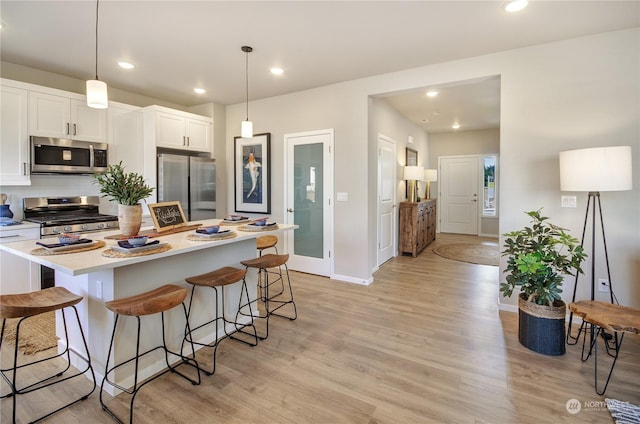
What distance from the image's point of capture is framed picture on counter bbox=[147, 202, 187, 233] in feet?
8.02

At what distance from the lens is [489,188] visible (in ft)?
26.2

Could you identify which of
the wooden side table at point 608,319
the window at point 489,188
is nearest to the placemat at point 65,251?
the wooden side table at point 608,319

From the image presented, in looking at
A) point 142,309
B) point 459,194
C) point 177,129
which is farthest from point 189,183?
point 459,194

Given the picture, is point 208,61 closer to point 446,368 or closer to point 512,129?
point 512,129

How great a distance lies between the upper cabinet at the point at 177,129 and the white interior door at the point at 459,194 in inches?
242

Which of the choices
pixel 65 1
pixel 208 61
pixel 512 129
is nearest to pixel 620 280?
pixel 512 129

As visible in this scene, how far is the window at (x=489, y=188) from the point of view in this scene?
792 centimetres

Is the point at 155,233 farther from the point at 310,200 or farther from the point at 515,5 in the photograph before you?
the point at 515,5

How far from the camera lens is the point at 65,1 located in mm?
2393

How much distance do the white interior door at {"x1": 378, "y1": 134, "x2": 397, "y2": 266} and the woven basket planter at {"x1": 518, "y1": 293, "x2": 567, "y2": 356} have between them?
2.61 metres

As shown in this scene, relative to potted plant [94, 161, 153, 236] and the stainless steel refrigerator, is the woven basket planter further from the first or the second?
the stainless steel refrigerator

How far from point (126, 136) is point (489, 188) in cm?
794

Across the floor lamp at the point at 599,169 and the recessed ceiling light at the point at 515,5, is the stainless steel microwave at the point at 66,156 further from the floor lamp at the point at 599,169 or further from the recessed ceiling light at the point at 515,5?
the floor lamp at the point at 599,169

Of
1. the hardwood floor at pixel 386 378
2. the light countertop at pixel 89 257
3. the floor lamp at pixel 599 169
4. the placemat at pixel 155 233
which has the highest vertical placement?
the floor lamp at pixel 599 169
